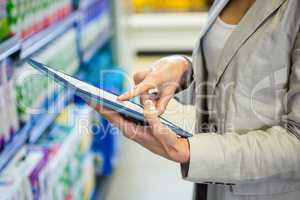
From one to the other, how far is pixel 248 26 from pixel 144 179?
2122 millimetres

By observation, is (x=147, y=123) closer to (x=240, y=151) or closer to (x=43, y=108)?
(x=240, y=151)

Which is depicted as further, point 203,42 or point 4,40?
point 4,40

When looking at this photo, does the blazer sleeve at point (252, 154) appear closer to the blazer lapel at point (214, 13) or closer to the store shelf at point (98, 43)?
the blazer lapel at point (214, 13)

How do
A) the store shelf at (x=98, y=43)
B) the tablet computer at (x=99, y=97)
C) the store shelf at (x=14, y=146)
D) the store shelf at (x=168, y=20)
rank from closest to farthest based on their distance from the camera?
the tablet computer at (x=99, y=97), the store shelf at (x=14, y=146), the store shelf at (x=98, y=43), the store shelf at (x=168, y=20)

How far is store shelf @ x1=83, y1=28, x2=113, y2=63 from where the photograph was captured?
8.78 ft

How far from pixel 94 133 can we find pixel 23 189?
1216mm

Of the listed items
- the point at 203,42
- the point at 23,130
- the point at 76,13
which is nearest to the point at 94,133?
the point at 76,13

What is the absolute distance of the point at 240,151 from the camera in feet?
3.31

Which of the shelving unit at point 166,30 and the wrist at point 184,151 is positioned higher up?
the shelving unit at point 166,30

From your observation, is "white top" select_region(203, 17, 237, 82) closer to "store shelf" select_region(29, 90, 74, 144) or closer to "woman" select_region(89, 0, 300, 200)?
"woman" select_region(89, 0, 300, 200)

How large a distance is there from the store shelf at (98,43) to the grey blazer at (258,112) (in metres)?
1.66

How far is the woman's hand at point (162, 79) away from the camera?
1.14 meters

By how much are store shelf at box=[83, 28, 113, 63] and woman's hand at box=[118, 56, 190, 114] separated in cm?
142

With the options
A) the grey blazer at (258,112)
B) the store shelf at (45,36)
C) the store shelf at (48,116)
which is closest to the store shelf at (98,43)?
the store shelf at (45,36)
